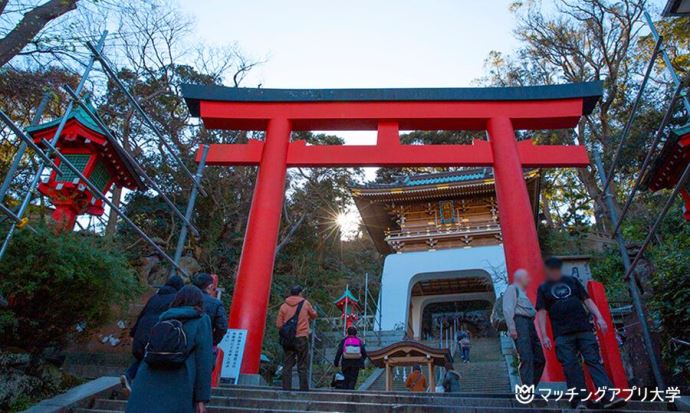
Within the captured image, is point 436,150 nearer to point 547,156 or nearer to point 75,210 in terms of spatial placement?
point 547,156

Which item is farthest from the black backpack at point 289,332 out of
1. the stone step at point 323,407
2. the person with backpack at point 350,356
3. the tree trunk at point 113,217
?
the tree trunk at point 113,217

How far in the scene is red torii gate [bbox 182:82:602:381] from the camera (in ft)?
23.7

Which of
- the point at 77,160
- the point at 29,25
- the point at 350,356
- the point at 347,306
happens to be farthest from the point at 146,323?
the point at 347,306

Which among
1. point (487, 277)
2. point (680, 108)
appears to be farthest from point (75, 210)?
point (680, 108)

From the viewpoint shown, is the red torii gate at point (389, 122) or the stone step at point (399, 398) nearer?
the stone step at point (399, 398)

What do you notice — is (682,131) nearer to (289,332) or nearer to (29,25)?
(289,332)

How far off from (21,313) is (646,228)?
52.2 feet

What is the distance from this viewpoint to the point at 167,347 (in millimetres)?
2312

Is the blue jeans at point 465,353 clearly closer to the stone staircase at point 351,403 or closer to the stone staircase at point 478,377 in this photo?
the stone staircase at point 478,377

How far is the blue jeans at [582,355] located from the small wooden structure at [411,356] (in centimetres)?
541

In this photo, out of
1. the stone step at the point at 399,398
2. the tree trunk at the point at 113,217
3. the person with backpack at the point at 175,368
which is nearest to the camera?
the person with backpack at the point at 175,368

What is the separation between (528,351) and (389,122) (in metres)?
4.71

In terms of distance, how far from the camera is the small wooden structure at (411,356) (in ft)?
28.7

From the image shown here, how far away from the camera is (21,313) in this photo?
4488 millimetres
